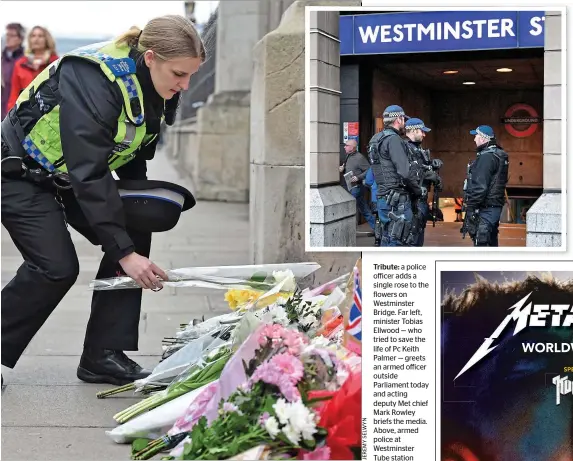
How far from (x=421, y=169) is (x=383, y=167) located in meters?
0.14

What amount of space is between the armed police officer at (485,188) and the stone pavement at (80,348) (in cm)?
129

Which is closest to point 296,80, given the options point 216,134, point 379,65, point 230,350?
point 379,65

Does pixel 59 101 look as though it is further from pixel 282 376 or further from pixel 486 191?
pixel 486 191

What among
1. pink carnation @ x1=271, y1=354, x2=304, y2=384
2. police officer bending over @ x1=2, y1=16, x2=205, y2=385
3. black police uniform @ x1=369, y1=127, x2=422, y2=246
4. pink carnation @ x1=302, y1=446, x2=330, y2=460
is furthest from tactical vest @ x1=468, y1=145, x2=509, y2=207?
police officer bending over @ x1=2, y1=16, x2=205, y2=385

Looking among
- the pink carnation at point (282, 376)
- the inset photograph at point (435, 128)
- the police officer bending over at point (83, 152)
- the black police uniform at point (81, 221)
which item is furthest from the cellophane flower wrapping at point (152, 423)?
the inset photograph at point (435, 128)

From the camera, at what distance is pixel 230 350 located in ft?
14.2

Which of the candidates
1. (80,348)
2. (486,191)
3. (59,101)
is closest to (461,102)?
(486,191)

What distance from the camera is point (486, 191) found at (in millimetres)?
4184

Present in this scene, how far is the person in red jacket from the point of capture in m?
4.44

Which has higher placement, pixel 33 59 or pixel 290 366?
pixel 33 59

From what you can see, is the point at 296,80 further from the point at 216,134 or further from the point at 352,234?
the point at 216,134

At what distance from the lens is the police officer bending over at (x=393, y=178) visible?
4.14 m

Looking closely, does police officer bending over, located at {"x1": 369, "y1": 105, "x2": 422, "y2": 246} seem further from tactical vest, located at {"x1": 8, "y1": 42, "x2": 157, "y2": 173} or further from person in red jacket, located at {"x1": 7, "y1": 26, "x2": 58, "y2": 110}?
person in red jacket, located at {"x1": 7, "y1": 26, "x2": 58, "y2": 110}

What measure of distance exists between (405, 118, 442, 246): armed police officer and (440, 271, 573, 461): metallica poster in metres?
0.25
